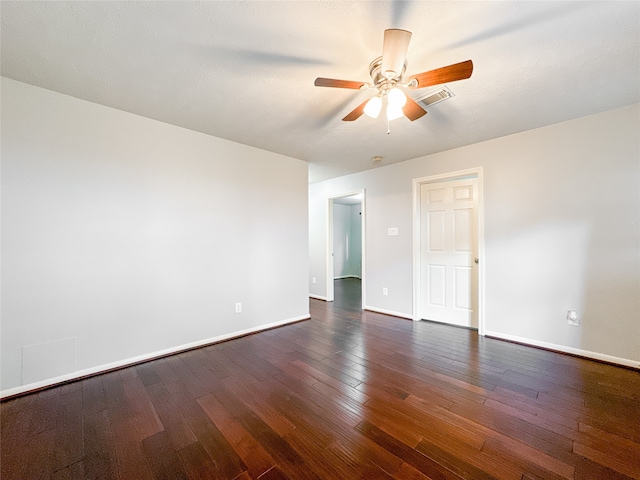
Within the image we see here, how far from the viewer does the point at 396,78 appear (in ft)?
5.44

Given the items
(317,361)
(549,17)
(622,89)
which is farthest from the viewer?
(317,361)

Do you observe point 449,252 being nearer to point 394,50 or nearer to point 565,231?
point 565,231

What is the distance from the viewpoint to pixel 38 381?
80.9 inches

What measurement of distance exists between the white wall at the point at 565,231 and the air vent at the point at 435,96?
1416 millimetres

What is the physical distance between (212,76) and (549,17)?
214 cm

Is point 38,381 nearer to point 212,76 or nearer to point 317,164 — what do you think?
point 212,76

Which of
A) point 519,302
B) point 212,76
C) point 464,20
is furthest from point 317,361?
point 464,20

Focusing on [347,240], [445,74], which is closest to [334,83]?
[445,74]

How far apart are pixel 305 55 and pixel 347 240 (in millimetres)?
6718

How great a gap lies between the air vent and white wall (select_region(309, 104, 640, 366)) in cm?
142

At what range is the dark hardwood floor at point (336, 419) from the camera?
134 centimetres

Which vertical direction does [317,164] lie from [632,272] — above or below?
above

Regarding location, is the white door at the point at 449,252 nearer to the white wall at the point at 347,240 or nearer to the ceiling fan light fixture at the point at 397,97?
the ceiling fan light fixture at the point at 397,97

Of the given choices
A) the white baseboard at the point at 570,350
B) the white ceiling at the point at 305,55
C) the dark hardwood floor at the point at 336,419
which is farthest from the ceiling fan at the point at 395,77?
the white baseboard at the point at 570,350
